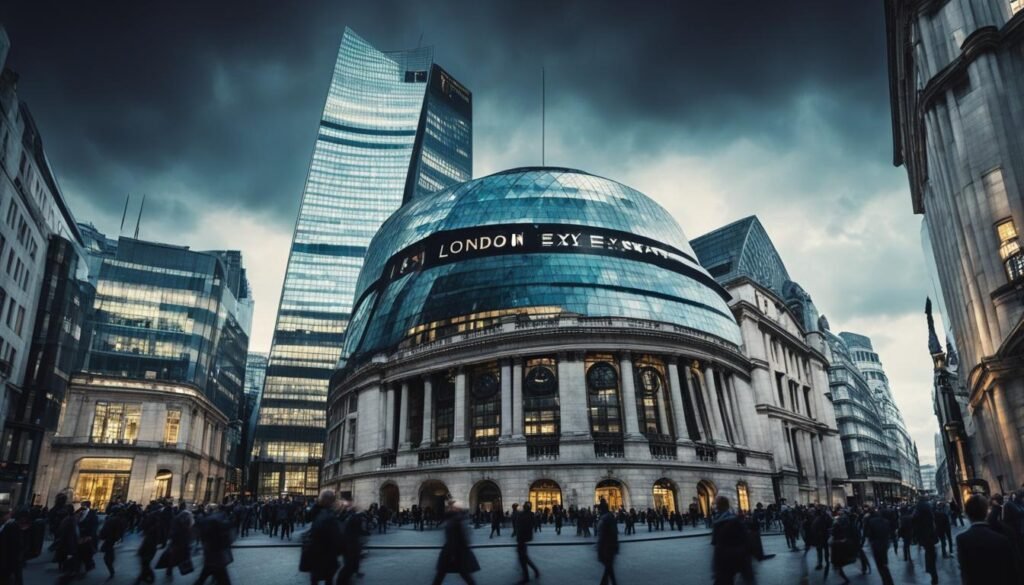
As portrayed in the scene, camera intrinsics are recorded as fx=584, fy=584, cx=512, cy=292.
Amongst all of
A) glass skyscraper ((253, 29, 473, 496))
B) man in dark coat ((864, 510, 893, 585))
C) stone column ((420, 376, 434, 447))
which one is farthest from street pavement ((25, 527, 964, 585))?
Answer: glass skyscraper ((253, 29, 473, 496))

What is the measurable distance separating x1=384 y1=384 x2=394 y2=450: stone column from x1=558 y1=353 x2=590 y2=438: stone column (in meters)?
18.4

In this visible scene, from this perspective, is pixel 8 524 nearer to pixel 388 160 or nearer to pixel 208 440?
pixel 208 440

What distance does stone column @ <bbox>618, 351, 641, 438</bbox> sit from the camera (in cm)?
5078

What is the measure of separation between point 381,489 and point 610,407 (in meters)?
23.3

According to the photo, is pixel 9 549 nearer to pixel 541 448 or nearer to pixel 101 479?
pixel 541 448

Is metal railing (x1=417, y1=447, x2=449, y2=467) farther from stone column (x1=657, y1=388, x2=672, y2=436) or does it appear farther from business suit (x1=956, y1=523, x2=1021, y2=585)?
business suit (x1=956, y1=523, x2=1021, y2=585)

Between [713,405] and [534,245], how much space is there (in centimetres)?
2562

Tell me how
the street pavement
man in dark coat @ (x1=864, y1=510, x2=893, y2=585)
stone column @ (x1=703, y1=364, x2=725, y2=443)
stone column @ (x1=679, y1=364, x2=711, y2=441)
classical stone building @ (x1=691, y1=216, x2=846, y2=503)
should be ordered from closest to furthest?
man in dark coat @ (x1=864, y1=510, x2=893, y2=585), the street pavement, stone column @ (x1=679, y1=364, x2=711, y2=441), stone column @ (x1=703, y1=364, x2=725, y2=443), classical stone building @ (x1=691, y1=216, x2=846, y2=503)

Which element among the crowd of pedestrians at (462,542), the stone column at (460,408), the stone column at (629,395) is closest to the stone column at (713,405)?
the stone column at (629,395)

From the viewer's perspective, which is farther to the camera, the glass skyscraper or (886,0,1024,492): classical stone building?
the glass skyscraper

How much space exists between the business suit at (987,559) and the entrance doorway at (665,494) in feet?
149

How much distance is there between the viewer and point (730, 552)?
9828mm

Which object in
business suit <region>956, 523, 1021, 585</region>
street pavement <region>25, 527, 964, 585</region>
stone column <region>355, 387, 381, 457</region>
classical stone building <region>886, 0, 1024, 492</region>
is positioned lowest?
street pavement <region>25, 527, 964, 585</region>

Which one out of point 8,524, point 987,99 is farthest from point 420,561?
point 987,99
